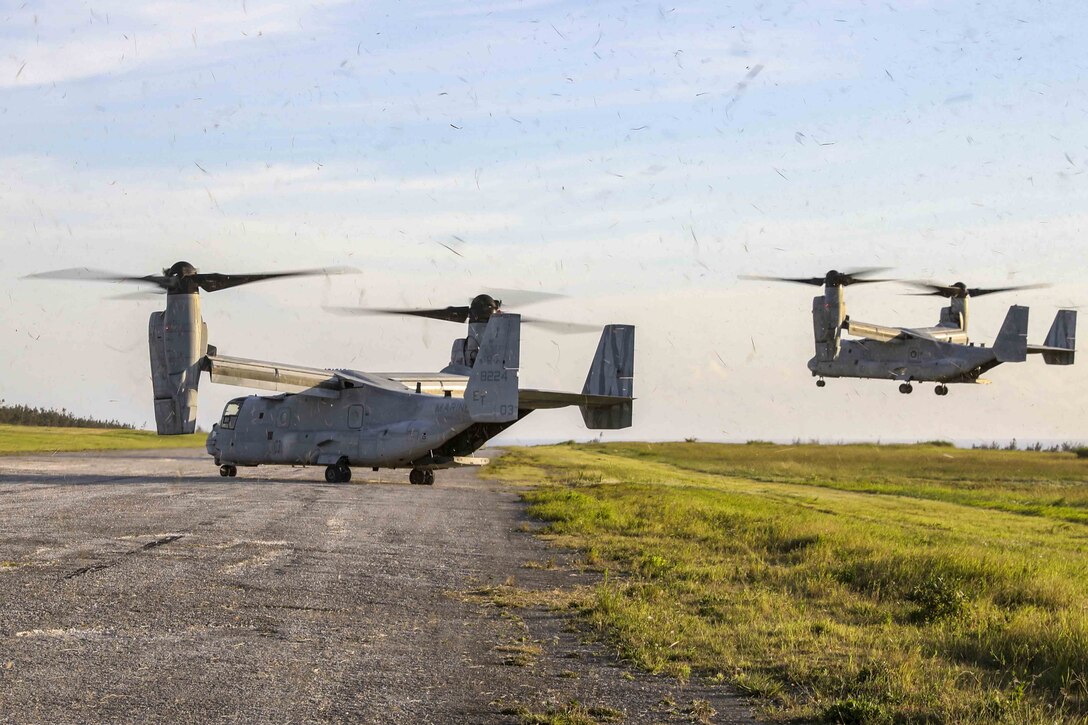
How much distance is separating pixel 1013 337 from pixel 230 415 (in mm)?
49977

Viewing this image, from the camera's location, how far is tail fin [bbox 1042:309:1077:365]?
86.6 metres

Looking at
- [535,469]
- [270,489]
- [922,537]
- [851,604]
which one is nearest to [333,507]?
[270,489]

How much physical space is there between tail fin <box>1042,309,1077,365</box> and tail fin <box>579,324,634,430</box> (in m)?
55.6

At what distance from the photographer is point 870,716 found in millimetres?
9359

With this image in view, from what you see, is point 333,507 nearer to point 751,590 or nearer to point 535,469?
point 751,590

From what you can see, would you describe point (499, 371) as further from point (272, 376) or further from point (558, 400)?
point (272, 376)

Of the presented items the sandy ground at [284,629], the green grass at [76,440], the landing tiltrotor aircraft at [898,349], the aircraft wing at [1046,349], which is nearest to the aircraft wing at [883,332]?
the landing tiltrotor aircraft at [898,349]

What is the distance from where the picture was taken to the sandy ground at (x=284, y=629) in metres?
9.41

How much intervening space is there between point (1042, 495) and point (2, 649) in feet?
175

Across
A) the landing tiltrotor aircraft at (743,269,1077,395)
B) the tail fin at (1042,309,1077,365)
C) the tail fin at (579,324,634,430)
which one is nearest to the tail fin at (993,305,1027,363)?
the landing tiltrotor aircraft at (743,269,1077,395)

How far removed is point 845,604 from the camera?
1633cm

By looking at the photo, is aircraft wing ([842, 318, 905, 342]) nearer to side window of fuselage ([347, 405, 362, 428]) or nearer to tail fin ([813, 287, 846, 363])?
tail fin ([813, 287, 846, 363])

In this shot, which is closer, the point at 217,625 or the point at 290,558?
the point at 217,625

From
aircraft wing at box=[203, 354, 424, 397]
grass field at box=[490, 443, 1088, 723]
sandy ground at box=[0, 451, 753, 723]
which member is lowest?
grass field at box=[490, 443, 1088, 723]
